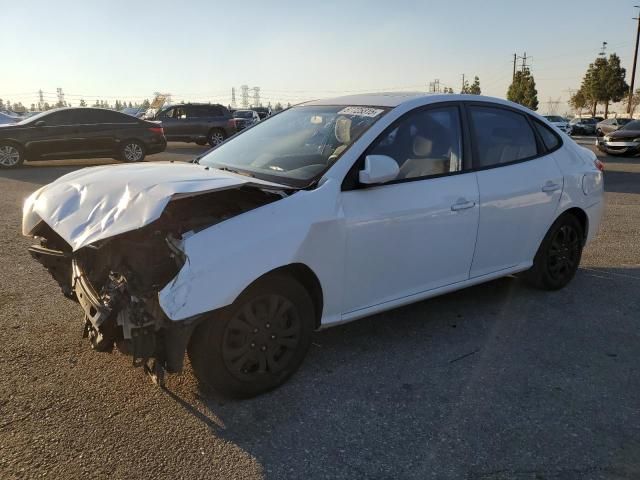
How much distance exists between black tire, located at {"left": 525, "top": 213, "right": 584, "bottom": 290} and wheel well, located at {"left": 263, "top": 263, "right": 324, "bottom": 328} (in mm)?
2373

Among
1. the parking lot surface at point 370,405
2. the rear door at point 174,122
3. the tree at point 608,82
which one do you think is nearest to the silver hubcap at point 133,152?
the rear door at point 174,122

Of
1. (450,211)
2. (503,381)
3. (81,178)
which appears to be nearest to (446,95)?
(450,211)

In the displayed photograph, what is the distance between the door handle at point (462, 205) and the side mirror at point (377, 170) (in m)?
0.69

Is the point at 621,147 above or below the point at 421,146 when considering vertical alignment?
below

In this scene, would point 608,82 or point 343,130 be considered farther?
point 608,82

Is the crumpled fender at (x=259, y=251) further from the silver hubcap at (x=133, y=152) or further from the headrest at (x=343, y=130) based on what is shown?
the silver hubcap at (x=133, y=152)

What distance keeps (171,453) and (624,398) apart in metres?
2.55

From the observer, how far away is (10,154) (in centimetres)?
1404

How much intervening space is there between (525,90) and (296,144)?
68.5 m

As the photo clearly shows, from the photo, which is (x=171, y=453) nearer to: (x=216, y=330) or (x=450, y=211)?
(x=216, y=330)

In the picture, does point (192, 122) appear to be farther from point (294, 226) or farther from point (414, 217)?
point (294, 226)

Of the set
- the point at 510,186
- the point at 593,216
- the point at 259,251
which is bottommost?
the point at 593,216

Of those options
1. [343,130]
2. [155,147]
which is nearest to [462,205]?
[343,130]

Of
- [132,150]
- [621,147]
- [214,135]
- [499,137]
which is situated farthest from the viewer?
[214,135]
